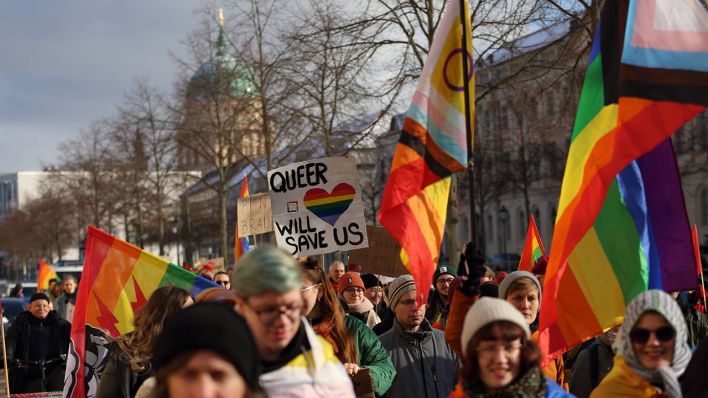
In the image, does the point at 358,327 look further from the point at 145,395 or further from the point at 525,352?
the point at 525,352

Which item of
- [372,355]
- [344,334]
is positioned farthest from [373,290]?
[344,334]

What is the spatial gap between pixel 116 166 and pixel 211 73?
1161 cm

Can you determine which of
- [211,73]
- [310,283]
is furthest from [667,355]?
[211,73]

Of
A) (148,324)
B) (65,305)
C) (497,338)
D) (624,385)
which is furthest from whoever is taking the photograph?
(65,305)

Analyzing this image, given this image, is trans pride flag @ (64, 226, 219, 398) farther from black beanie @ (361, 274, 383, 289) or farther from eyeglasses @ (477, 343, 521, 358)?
eyeglasses @ (477, 343, 521, 358)

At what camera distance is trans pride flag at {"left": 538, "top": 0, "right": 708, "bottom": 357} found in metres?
5.32

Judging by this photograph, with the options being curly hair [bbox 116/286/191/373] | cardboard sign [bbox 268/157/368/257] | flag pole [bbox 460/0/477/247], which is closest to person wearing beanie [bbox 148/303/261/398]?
curly hair [bbox 116/286/191/373]

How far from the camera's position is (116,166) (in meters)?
44.3

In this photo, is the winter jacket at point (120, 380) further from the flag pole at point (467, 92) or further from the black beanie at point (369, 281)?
the black beanie at point (369, 281)

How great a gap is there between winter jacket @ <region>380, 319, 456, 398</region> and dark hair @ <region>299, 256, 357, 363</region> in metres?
0.67

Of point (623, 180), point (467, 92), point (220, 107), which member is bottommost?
point (623, 180)

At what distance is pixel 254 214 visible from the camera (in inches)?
516

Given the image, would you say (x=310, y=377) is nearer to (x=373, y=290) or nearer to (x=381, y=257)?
(x=373, y=290)

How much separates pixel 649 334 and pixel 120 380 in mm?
2780
